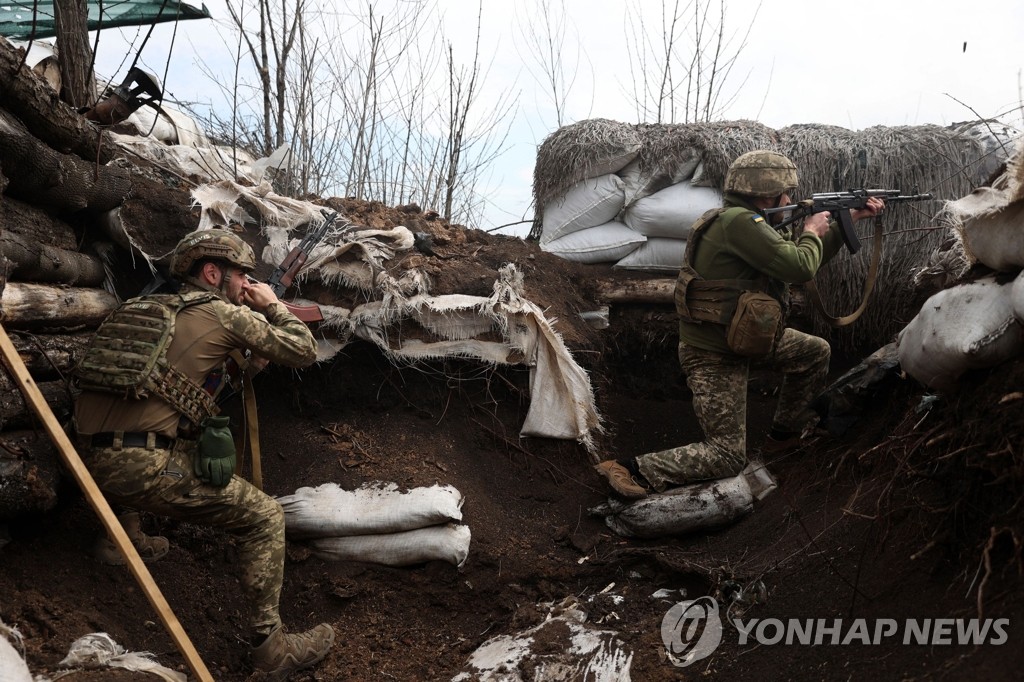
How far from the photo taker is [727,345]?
387 centimetres

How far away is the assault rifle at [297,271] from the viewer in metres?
3.90

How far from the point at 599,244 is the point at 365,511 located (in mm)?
2361

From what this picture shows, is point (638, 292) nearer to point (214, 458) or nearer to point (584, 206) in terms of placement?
point (584, 206)

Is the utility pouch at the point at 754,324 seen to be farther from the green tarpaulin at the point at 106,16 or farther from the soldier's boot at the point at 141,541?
the green tarpaulin at the point at 106,16

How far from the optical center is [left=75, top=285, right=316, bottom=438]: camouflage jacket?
9.57ft

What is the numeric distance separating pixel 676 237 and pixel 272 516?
3.01 metres

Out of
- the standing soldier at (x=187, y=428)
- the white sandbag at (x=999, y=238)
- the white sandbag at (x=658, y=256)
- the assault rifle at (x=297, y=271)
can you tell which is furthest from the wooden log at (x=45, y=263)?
the white sandbag at (x=999, y=238)

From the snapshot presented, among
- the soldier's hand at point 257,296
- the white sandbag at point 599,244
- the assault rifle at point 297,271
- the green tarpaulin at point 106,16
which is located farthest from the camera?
the green tarpaulin at point 106,16

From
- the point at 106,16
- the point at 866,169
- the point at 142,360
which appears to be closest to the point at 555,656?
the point at 142,360

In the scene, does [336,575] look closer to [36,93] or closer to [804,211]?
[36,93]

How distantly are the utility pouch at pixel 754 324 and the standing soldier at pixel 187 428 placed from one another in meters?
2.03

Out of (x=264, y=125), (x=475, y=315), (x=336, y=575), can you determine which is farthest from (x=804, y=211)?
(x=264, y=125)

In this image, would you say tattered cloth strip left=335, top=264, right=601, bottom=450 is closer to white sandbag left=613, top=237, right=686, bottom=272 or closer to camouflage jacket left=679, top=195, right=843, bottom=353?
camouflage jacket left=679, top=195, right=843, bottom=353

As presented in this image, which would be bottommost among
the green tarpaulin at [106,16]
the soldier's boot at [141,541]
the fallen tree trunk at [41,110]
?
the soldier's boot at [141,541]
